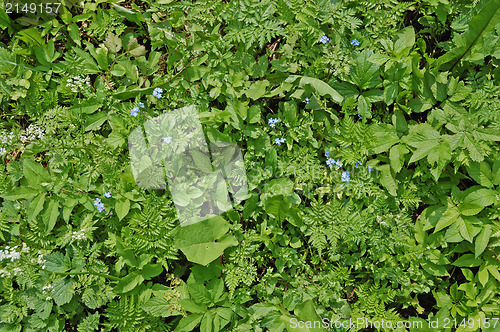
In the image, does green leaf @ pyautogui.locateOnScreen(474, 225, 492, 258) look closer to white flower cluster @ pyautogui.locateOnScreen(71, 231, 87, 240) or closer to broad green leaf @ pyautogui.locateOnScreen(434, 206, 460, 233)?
broad green leaf @ pyautogui.locateOnScreen(434, 206, 460, 233)

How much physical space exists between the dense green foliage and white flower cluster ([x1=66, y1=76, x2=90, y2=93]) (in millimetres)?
13

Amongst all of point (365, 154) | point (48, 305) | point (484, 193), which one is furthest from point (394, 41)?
point (48, 305)

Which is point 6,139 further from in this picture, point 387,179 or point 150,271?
point 387,179

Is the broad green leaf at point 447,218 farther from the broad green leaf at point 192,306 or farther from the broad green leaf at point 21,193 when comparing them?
the broad green leaf at point 21,193

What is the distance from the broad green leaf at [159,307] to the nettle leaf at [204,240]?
0.43 metres

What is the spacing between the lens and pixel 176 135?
2.91 meters

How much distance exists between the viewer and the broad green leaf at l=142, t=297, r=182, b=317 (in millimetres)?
2764

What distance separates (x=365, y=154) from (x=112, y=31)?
2657 mm

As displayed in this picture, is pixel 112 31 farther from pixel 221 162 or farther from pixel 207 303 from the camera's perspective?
pixel 207 303

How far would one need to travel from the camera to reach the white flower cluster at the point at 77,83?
312cm

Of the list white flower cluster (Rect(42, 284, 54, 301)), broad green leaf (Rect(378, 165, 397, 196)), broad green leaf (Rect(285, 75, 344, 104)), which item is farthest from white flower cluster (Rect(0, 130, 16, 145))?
broad green leaf (Rect(378, 165, 397, 196))

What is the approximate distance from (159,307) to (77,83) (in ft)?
6.80

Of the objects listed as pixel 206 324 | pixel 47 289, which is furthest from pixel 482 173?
pixel 47 289

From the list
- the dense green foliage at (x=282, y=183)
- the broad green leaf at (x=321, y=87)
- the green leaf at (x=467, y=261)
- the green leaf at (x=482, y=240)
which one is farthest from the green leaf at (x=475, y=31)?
the green leaf at (x=467, y=261)
